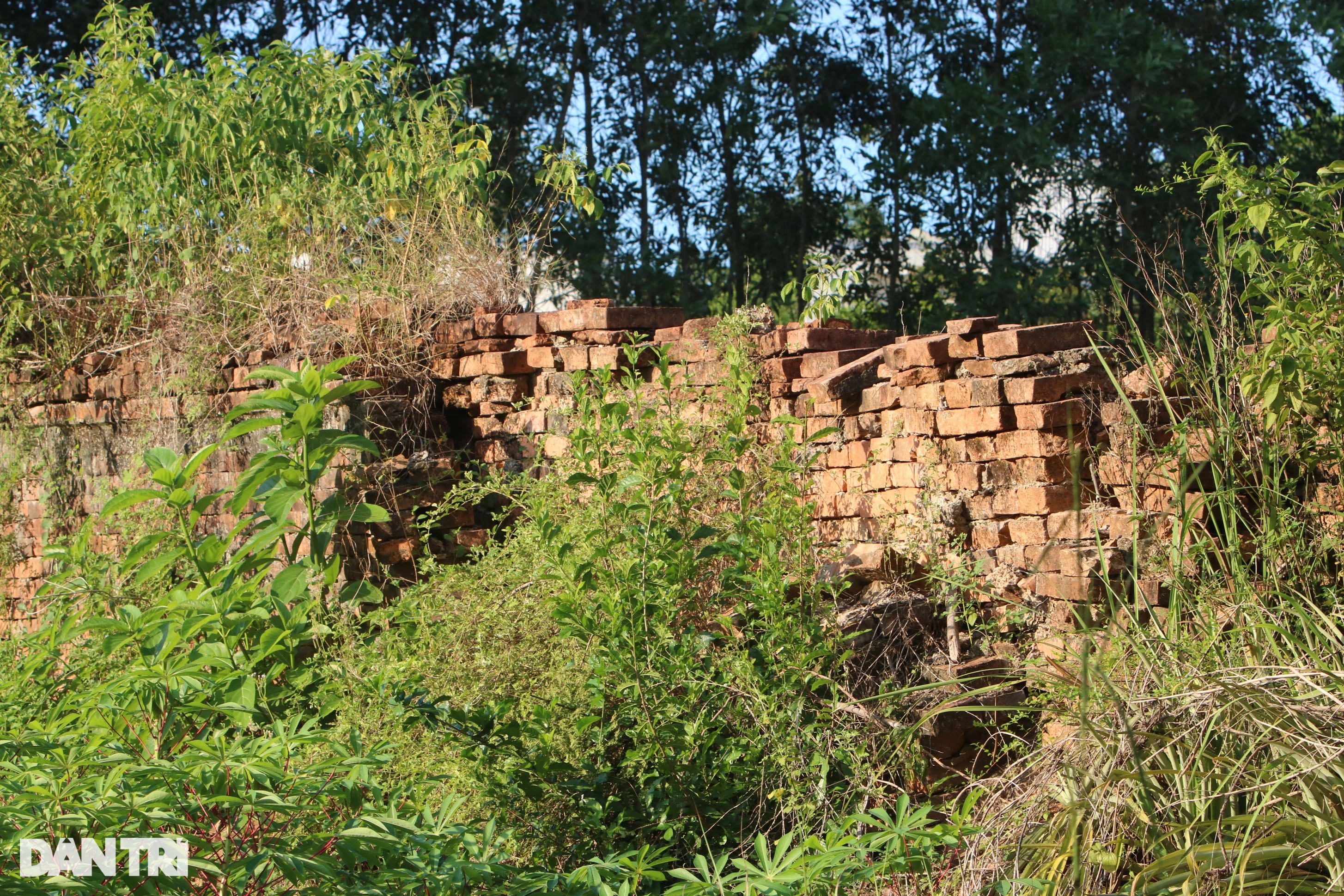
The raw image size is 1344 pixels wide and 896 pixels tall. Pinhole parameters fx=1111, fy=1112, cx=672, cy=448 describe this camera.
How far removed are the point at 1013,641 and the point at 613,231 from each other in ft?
33.7

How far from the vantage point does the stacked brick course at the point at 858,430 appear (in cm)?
355

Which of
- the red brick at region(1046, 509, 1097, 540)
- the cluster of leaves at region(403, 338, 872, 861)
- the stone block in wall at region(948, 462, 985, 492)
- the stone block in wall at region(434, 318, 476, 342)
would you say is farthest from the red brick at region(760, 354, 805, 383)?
the stone block in wall at region(434, 318, 476, 342)

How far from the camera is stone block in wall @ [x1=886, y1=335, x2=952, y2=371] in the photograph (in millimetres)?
3779

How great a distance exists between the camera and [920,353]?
3.82 metres

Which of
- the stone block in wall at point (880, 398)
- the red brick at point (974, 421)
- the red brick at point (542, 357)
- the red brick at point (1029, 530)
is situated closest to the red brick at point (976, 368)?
the red brick at point (974, 421)

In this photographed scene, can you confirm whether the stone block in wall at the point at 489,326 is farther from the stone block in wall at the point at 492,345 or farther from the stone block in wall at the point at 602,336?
the stone block in wall at the point at 602,336

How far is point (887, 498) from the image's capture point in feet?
12.9

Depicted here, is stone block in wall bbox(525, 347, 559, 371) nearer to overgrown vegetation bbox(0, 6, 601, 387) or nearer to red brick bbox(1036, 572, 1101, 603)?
overgrown vegetation bbox(0, 6, 601, 387)

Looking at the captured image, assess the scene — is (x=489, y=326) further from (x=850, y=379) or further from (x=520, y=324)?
(x=850, y=379)

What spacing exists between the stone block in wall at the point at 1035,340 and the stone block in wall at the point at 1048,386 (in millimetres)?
95

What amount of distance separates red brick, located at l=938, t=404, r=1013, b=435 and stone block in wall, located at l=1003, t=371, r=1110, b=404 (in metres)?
0.06

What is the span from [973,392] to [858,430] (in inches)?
20.1

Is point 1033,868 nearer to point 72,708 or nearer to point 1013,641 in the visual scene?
point 1013,641

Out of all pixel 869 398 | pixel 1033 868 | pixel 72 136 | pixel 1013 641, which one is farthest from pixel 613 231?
pixel 1033 868
